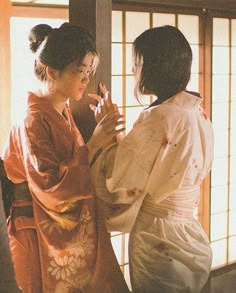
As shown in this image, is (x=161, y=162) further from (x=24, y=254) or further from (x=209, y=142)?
(x=24, y=254)

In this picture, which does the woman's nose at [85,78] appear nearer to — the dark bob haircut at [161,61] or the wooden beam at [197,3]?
the dark bob haircut at [161,61]

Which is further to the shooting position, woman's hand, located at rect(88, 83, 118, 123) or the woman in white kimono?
woman's hand, located at rect(88, 83, 118, 123)

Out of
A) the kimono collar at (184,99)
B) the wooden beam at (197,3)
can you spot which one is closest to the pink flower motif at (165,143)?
the kimono collar at (184,99)

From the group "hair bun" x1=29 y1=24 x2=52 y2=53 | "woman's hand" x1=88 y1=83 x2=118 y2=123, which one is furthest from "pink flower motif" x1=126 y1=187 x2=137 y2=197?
"hair bun" x1=29 y1=24 x2=52 y2=53

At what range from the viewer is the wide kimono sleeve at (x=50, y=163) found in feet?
9.27

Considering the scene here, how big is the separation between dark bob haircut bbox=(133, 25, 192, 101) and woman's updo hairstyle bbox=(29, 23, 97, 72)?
290 mm

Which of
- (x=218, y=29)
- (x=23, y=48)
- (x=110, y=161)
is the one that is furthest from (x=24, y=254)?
(x=218, y=29)

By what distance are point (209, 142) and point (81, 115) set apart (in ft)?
2.80

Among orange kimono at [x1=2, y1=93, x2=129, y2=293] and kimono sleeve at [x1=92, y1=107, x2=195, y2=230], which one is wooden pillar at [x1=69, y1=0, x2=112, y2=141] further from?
kimono sleeve at [x1=92, y1=107, x2=195, y2=230]

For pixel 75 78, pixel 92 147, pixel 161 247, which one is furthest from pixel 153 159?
pixel 75 78

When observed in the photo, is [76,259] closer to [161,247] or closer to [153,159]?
[161,247]

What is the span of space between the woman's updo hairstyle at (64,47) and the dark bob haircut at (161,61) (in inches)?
11.4

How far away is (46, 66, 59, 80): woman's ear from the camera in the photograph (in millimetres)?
2947

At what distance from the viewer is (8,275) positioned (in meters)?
1.58
